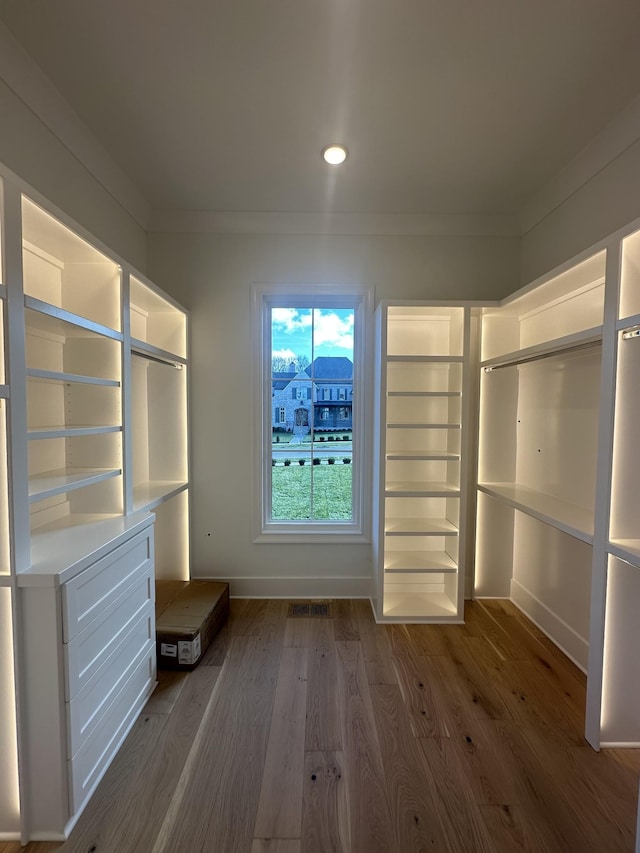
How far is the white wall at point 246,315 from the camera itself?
108 inches

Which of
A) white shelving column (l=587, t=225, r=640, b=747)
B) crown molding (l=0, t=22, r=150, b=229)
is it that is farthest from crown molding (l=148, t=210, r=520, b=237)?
white shelving column (l=587, t=225, r=640, b=747)

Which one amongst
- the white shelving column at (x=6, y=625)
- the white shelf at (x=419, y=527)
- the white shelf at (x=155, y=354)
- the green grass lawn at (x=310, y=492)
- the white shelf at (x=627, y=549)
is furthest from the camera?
the green grass lawn at (x=310, y=492)

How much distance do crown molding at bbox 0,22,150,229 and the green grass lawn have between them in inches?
81.7

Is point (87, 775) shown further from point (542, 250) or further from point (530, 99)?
point (542, 250)

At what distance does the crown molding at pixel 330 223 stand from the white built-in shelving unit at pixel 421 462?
645 millimetres

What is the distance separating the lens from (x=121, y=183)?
2279 mm

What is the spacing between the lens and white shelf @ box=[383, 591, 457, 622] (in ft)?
8.31

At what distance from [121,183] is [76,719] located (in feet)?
8.79

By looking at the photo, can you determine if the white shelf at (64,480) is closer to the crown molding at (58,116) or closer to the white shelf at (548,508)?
the crown molding at (58,116)

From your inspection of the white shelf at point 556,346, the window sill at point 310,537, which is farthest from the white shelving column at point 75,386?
the white shelf at point 556,346

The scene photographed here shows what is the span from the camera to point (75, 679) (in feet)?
4.20

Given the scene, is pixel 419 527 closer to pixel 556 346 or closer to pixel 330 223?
pixel 556 346

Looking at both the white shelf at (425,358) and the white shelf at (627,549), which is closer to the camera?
the white shelf at (627,549)

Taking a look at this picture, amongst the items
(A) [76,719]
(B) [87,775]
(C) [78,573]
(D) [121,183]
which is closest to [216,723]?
(B) [87,775]
